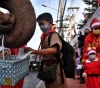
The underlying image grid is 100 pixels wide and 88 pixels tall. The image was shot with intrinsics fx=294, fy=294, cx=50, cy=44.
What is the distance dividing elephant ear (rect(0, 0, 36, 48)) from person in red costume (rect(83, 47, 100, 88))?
2.78 m

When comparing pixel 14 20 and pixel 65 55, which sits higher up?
pixel 14 20

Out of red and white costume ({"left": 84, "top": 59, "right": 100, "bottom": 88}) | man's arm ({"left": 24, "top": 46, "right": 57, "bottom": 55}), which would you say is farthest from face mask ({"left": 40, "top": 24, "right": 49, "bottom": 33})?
red and white costume ({"left": 84, "top": 59, "right": 100, "bottom": 88})

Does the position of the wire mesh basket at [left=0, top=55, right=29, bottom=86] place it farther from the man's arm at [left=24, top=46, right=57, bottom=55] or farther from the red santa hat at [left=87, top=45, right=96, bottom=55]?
the red santa hat at [left=87, top=45, right=96, bottom=55]

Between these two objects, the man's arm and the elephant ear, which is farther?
the man's arm

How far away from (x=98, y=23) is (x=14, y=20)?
2880 millimetres

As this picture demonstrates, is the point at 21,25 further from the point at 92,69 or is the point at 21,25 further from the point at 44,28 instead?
the point at 92,69

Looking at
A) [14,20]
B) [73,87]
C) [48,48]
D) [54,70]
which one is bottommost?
[73,87]

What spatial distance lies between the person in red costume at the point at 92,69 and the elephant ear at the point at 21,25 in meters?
2.78

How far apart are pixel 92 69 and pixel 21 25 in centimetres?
296

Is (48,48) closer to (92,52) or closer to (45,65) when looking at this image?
(45,65)

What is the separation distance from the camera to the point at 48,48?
325 cm

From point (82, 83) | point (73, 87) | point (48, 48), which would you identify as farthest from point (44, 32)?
point (82, 83)

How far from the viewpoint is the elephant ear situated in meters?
2.53

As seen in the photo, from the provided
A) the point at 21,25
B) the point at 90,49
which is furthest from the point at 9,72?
the point at 90,49
